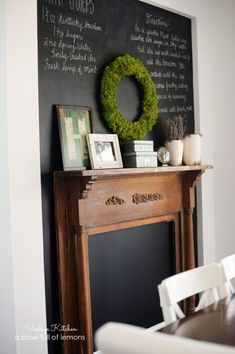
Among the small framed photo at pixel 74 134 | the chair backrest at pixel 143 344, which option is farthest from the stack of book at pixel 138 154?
the chair backrest at pixel 143 344

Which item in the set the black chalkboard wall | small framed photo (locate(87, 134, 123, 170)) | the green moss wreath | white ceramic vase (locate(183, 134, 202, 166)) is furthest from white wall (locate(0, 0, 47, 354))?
white ceramic vase (locate(183, 134, 202, 166))

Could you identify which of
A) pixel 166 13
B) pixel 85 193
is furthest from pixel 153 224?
pixel 166 13

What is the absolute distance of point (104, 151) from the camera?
8.49 ft

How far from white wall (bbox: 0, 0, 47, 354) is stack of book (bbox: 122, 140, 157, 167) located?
2.25ft

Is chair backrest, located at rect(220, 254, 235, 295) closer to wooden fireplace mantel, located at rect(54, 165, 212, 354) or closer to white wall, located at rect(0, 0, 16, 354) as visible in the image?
wooden fireplace mantel, located at rect(54, 165, 212, 354)

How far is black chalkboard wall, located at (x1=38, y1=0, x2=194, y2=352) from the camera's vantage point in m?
2.39

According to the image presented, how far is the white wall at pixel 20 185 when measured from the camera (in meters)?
2.16

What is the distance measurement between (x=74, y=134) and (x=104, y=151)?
0.24 m

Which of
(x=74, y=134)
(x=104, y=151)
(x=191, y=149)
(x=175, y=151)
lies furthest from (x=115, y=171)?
(x=191, y=149)

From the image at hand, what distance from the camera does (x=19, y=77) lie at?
2.20 metres

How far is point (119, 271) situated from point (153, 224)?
484 mm

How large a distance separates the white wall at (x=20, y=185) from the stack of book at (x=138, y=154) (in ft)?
2.25

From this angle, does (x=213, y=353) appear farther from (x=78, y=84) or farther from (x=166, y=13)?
(x=166, y=13)

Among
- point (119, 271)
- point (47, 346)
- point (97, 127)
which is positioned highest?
point (97, 127)
